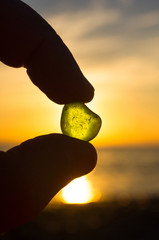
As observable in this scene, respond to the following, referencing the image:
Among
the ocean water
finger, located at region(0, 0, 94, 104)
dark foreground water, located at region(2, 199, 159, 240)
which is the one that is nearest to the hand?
finger, located at region(0, 0, 94, 104)

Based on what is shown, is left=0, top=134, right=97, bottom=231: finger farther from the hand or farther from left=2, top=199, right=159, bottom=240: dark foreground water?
left=2, top=199, right=159, bottom=240: dark foreground water

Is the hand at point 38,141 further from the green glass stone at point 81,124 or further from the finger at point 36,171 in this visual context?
the green glass stone at point 81,124

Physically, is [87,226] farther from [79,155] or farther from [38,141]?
[38,141]

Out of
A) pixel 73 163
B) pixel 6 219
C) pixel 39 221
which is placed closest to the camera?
pixel 6 219

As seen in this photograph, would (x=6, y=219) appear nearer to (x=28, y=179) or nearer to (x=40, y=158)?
(x=28, y=179)

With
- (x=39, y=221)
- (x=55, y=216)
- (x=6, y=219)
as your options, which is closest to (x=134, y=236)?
(x=39, y=221)

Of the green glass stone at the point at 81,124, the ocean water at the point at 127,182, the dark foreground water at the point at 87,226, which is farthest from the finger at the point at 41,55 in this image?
the ocean water at the point at 127,182

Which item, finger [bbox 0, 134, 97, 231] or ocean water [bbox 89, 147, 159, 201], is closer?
finger [bbox 0, 134, 97, 231]
